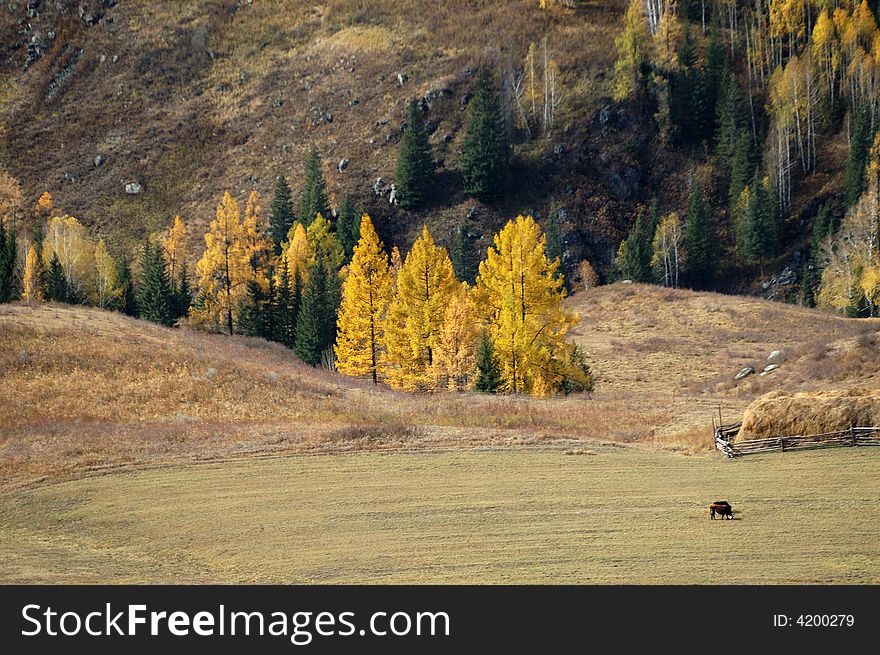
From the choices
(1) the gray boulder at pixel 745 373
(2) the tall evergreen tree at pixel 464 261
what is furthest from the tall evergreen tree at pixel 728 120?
(1) the gray boulder at pixel 745 373

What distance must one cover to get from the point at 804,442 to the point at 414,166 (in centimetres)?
9249

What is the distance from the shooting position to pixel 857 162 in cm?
11744

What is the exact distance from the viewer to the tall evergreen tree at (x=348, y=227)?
116 meters

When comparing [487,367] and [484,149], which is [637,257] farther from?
[487,367]

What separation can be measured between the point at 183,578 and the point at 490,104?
109874mm

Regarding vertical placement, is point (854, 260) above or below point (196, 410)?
above

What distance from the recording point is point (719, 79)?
5374 inches

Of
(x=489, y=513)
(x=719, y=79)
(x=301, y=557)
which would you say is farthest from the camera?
(x=719, y=79)

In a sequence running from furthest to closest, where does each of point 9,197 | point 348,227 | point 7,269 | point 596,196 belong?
point 9,197 < point 596,196 < point 348,227 < point 7,269

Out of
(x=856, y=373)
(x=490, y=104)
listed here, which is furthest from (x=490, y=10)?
(x=856, y=373)

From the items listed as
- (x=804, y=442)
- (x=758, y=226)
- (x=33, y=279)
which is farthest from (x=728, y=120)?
(x=804, y=442)

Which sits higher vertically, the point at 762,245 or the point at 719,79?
the point at 719,79

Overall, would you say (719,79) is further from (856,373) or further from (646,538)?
(646,538)

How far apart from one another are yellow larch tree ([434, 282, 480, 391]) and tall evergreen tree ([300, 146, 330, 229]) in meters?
57.3
